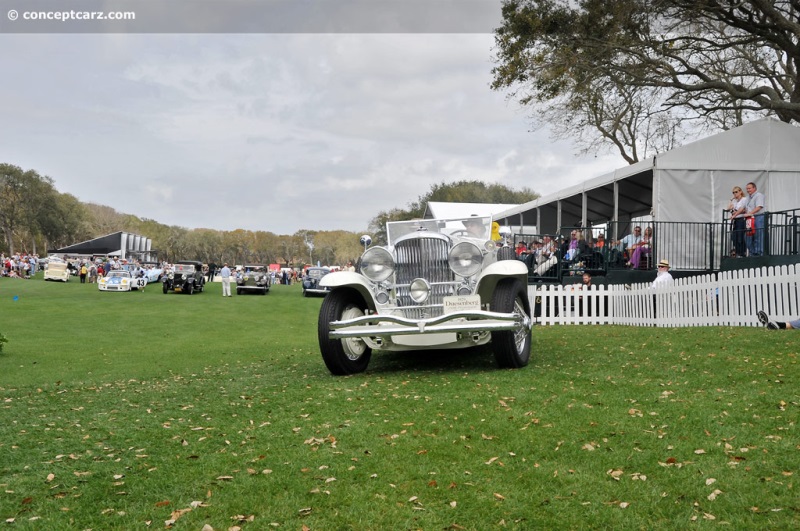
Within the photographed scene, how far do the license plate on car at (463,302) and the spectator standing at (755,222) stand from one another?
799cm

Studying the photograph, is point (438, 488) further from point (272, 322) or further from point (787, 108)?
point (272, 322)

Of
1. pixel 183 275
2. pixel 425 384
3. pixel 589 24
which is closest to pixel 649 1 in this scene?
pixel 589 24

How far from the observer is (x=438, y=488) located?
148 inches

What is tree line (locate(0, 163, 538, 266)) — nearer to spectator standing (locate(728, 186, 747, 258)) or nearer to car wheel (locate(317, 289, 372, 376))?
spectator standing (locate(728, 186, 747, 258))

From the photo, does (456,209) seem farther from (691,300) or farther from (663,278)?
(691,300)

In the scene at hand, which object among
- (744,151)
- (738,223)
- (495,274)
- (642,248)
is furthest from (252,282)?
(495,274)

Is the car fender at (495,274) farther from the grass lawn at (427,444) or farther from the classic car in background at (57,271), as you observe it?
the classic car in background at (57,271)

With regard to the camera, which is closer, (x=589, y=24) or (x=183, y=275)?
(x=589, y=24)

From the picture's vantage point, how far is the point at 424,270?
25.2 feet

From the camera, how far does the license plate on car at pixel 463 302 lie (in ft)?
23.7

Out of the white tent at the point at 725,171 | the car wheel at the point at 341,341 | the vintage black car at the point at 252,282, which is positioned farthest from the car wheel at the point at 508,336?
the vintage black car at the point at 252,282

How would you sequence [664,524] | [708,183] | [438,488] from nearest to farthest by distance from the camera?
[664,524]
[438,488]
[708,183]

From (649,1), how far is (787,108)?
448cm

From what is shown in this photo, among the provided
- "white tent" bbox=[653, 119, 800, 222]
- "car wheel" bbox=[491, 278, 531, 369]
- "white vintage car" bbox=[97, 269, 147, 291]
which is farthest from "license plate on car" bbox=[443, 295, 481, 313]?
"white vintage car" bbox=[97, 269, 147, 291]
